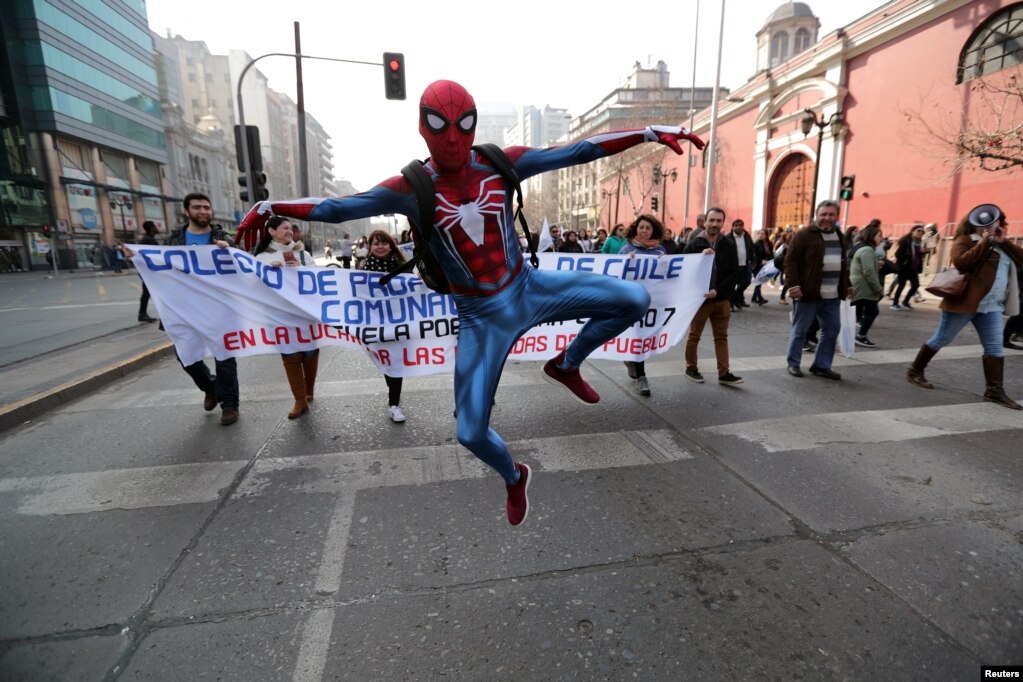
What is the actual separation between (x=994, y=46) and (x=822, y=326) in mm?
17276

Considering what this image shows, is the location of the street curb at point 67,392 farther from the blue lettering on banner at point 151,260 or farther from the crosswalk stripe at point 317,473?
the blue lettering on banner at point 151,260

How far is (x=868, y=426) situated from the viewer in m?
4.34

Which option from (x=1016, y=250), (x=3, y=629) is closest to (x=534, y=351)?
(x=3, y=629)

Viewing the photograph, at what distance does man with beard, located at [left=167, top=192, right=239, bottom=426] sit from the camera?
→ 4.68 metres

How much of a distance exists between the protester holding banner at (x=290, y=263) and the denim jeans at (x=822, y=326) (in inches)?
212

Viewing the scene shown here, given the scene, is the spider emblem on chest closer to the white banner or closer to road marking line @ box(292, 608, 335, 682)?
road marking line @ box(292, 608, 335, 682)

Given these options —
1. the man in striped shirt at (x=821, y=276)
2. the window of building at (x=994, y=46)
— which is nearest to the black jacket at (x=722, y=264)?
the man in striped shirt at (x=821, y=276)

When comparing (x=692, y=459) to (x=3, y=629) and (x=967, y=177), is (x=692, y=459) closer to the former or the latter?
(x=3, y=629)

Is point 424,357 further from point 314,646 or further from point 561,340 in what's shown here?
point 314,646

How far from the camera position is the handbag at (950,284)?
5023 millimetres

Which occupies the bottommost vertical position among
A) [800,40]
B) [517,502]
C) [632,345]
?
[517,502]

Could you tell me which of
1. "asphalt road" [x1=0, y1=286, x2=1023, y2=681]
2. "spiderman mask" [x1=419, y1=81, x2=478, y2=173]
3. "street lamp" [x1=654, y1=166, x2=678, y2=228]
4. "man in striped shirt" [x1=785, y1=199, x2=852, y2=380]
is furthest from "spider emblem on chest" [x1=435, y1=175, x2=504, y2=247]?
"street lamp" [x1=654, y1=166, x2=678, y2=228]

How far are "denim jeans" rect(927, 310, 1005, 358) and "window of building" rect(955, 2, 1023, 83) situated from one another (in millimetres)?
15732

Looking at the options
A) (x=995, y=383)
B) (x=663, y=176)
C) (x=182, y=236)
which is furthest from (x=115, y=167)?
(x=995, y=383)
